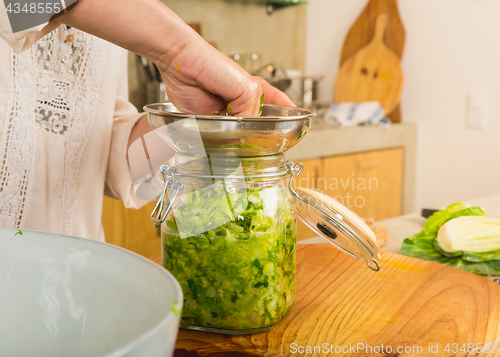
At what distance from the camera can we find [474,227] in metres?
0.79

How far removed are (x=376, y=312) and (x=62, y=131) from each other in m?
0.62

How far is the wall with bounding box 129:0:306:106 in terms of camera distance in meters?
2.16

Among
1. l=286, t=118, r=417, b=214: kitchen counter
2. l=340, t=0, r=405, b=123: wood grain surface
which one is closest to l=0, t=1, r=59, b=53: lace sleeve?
l=286, t=118, r=417, b=214: kitchen counter

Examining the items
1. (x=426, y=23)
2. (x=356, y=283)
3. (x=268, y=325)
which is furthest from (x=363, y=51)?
(x=268, y=325)

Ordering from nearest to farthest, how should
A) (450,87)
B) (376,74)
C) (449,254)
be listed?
(449,254), (450,87), (376,74)

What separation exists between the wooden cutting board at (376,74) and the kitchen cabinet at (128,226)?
4.41ft

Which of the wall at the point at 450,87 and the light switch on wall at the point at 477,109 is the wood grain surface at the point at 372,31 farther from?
the light switch on wall at the point at 477,109

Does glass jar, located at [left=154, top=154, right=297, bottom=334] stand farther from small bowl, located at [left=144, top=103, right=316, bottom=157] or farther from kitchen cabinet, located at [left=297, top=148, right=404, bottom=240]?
kitchen cabinet, located at [left=297, top=148, right=404, bottom=240]

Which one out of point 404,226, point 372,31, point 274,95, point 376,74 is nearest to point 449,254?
point 404,226

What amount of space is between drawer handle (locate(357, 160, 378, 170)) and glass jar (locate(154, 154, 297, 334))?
177cm

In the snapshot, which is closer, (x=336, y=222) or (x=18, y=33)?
(x=18, y=33)

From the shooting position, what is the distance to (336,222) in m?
0.55

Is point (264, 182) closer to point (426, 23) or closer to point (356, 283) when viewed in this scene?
point (356, 283)

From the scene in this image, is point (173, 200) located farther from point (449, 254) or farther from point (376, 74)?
point (376, 74)
